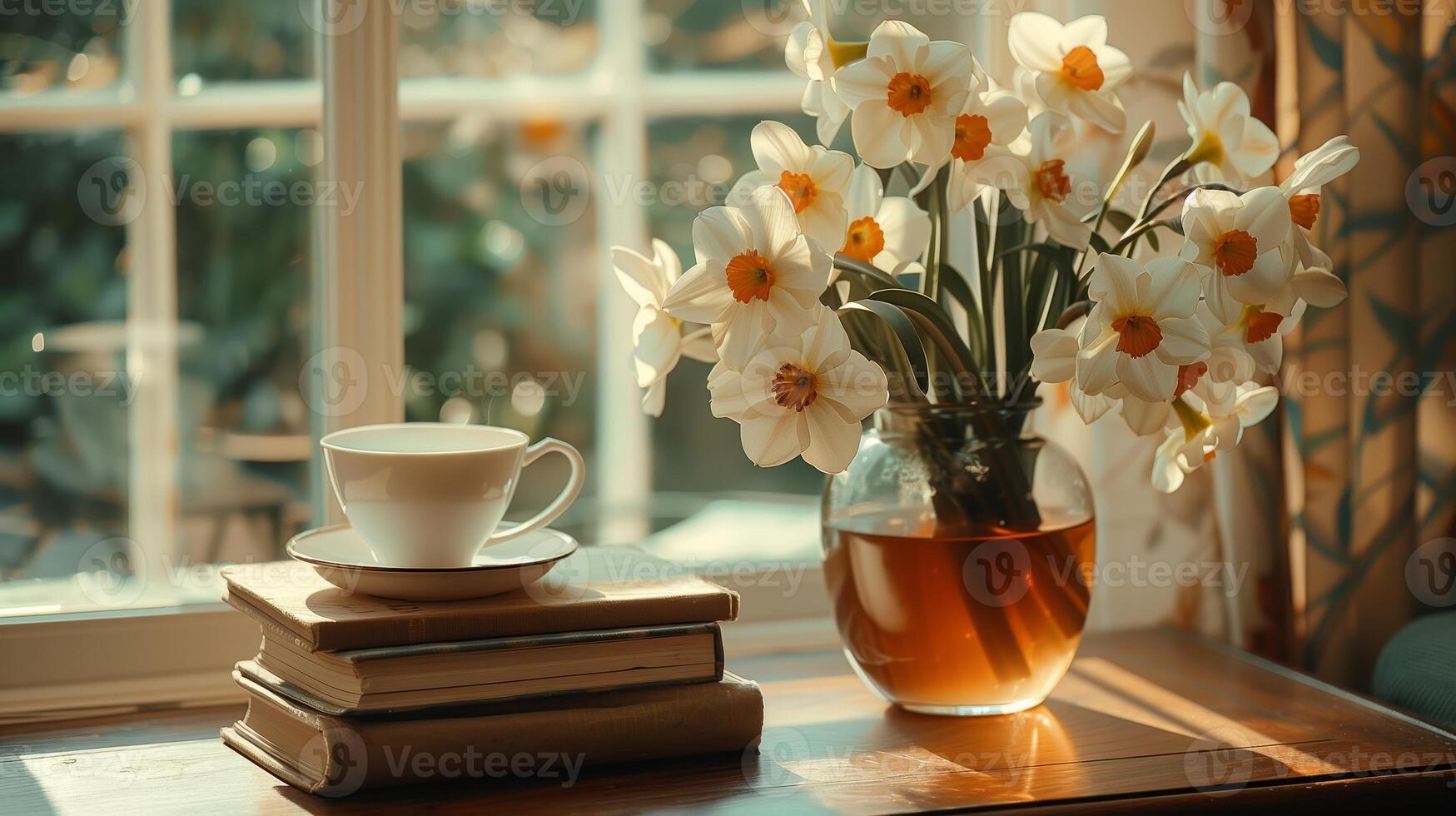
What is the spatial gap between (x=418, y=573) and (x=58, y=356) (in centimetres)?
55

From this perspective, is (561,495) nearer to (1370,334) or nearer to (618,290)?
(618,290)

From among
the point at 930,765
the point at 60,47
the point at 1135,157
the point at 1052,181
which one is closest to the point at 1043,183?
the point at 1052,181

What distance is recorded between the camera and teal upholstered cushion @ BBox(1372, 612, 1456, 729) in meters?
1.12

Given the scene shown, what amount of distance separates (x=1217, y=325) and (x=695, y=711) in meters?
0.47

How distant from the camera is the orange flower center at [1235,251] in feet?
2.90

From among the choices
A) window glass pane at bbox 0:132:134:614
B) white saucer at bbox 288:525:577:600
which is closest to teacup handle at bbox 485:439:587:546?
white saucer at bbox 288:525:577:600

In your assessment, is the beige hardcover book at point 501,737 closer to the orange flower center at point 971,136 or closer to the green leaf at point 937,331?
the green leaf at point 937,331

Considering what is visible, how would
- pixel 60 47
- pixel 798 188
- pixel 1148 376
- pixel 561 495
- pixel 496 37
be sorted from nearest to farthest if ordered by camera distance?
pixel 1148 376 < pixel 798 188 < pixel 561 495 < pixel 60 47 < pixel 496 37

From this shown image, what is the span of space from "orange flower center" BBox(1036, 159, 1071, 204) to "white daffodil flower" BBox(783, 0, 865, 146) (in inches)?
6.2

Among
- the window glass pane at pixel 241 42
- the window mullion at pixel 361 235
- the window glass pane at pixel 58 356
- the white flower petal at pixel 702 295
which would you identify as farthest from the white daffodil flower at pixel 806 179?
the window glass pane at pixel 58 356

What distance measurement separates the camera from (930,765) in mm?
962

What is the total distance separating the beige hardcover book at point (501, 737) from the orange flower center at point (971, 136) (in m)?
0.44

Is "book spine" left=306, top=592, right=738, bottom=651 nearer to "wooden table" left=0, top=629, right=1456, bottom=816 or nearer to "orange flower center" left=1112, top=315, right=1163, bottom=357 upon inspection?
"wooden table" left=0, top=629, right=1456, bottom=816

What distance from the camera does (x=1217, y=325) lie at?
2.96ft
